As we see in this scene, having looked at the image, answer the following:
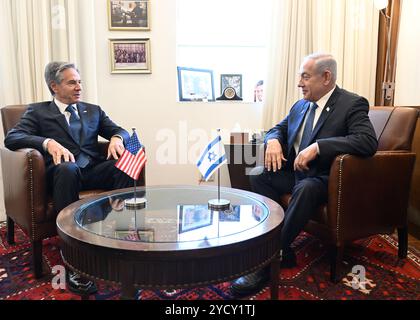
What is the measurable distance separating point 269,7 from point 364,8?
755mm

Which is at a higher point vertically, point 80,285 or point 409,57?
point 409,57

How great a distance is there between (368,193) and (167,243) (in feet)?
3.83

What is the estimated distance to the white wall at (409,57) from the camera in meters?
2.74

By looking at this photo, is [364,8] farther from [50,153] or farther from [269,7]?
[50,153]

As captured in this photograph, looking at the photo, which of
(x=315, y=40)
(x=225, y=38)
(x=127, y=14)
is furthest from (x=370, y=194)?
(x=127, y=14)

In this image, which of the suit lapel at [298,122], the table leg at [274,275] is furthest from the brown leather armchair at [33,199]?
the suit lapel at [298,122]

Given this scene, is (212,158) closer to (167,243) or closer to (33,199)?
(167,243)

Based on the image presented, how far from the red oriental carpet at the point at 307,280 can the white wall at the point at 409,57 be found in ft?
3.99

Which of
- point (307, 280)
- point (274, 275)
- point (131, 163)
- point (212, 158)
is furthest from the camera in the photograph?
point (307, 280)

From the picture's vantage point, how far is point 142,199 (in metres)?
1.75

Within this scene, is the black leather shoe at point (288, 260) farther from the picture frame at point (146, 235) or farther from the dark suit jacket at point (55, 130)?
the dark suit jacket at point (55, 130)

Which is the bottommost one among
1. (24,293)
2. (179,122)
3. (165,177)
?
(24,293)

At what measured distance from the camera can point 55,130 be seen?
7.51 ft

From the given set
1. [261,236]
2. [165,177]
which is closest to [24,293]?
[261,236]
